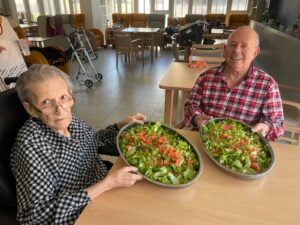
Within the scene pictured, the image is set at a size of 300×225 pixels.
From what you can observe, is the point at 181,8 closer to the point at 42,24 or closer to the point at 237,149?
the point at 42,24

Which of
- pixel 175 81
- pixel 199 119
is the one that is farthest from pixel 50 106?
pixel 175 81

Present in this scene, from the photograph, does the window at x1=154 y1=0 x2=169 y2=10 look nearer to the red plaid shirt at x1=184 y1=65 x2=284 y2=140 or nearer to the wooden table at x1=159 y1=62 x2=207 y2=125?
the wooden table at x1=159 y1=62 x2=207 y2=125

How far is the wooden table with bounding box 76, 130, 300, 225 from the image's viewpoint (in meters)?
0.78

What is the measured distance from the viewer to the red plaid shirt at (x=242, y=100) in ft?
4.73

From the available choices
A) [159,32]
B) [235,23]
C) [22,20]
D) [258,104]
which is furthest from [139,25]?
[258,104]

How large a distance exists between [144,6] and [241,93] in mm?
8993

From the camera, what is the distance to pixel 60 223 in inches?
33.6

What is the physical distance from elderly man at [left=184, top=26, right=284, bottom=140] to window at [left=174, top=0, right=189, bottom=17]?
8508 millimetres

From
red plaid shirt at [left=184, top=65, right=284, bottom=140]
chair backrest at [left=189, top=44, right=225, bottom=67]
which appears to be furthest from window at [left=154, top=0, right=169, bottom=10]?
red plaid shirt at [left=184, top=65, right=284, bottom=140]

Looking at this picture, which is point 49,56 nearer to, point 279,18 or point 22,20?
point 279,18

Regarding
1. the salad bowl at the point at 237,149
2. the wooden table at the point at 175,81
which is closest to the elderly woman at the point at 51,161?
the salad bowl at the point at 237,149

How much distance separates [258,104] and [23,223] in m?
1.37

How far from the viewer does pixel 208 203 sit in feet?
2.79

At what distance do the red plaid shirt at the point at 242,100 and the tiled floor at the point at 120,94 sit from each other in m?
1.63
